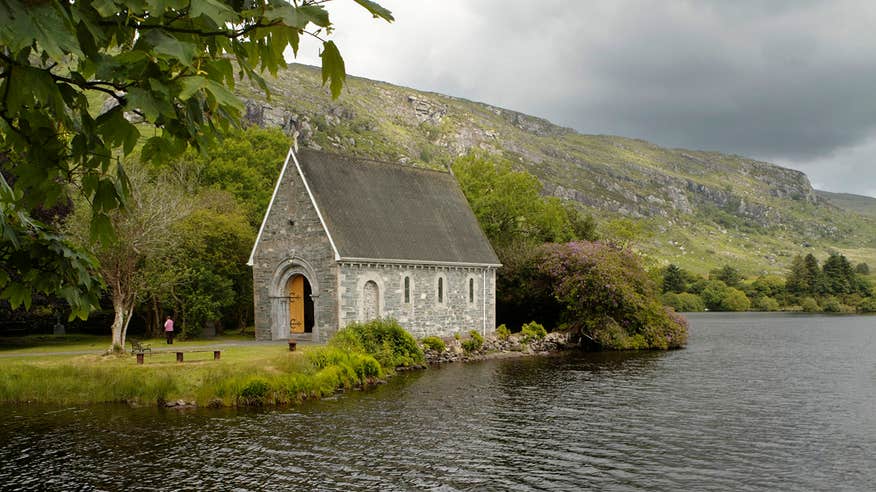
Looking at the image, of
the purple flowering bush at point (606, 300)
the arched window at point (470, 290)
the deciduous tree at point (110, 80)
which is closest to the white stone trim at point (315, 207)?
the arched window at point (470, 290)

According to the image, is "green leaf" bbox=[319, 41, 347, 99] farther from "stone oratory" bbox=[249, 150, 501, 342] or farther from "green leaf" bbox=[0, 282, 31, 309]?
"stone oratory" bbox=[249, 150, 501, 342]

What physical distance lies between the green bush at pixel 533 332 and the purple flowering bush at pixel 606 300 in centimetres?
275

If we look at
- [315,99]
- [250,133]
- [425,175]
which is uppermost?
[315,99]

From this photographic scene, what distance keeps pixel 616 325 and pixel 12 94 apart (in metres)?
46.3

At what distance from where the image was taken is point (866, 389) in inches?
1182

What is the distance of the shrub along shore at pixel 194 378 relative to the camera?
26.3 metres

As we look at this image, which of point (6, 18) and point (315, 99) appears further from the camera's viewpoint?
point (315, 99)

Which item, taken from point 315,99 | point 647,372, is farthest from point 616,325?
point 315,99

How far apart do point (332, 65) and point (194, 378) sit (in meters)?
25.1

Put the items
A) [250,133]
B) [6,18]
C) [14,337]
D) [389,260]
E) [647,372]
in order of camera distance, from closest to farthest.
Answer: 1. [6,18]
2. [647,372]
3. [389,260]
4. [14,337]
5. [250,133]

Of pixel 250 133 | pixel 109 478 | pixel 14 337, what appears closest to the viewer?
pixel 109 478

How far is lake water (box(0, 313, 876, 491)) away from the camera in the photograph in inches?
660

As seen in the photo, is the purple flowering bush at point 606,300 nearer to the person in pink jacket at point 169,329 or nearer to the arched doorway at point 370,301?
the arched doorway at point 370,301

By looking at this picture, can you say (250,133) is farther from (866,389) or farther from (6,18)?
(6,18)
